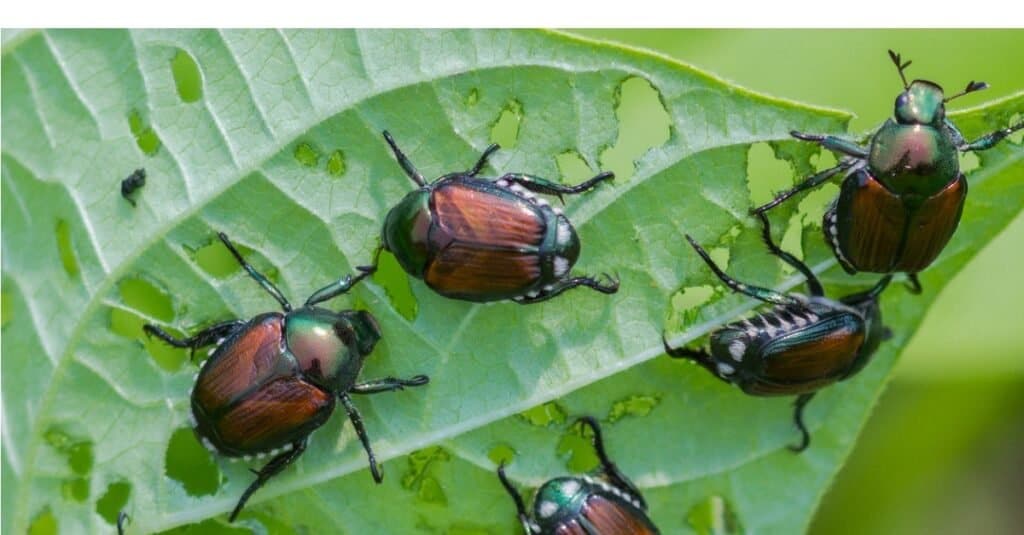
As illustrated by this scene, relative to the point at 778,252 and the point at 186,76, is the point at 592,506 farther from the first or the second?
the point at 186,76

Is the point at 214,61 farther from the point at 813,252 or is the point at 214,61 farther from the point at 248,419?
the point at 813,252

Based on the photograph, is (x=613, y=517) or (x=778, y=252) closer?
(x=778, y=252)

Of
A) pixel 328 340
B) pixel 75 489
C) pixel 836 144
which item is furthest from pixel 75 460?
pixel 836 144

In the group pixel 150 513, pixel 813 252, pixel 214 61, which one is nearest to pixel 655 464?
pixel 813 252

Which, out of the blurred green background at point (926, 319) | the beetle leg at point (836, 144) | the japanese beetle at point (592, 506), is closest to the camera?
the beetle leg at point (836, 144)

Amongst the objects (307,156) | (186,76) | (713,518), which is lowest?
(713,518)

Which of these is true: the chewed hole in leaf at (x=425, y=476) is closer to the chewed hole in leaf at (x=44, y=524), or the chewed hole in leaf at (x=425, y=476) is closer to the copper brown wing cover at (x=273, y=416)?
the copper brown wing cover at (x=273, y=416)

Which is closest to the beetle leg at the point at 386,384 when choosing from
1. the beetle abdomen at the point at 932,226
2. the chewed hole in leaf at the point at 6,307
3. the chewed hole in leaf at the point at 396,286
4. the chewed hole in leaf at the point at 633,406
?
the chewed hole in leaf at the point at 396,286
